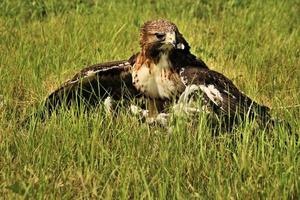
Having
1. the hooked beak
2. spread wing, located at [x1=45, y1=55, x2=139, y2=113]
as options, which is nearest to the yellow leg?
spread wing, located at [x1=45, y1=55, x2=139, y2=113]

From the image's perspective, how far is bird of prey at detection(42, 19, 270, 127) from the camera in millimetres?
5480

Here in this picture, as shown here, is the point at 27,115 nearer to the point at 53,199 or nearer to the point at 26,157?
the point at 26,157

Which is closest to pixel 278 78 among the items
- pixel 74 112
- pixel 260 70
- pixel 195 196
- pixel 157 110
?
pixel 260 70

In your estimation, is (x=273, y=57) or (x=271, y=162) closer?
(x=271, y=162)

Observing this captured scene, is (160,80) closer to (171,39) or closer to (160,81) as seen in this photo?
(160,81)

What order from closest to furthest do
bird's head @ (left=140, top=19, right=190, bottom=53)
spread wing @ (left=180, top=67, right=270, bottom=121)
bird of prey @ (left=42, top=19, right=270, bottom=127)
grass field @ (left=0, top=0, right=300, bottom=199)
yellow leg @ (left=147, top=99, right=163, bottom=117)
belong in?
1. grass field @ (left=0, top=0, right=300, bottom=199)
2. spread wing @ (left=180, top=67, right=270, bottom=121)
3. bird of prey @ (left=42, top=19, right=270, bottom=127)
4. bird's head @ (left=140, top=19, right=190, bottom=53)
5. yellow leg @ (left=147, top=99, right=163, bottom=117)

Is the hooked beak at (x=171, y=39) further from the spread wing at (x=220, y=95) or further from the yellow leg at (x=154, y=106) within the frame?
the yellow leg at (x=154, y=106)

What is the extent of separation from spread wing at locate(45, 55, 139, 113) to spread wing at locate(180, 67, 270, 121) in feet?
2.02

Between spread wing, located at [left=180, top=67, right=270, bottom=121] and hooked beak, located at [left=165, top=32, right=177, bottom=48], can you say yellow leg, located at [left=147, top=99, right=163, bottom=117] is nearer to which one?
spread wing, located at [left=180, top=67, right=270, bottom=121]

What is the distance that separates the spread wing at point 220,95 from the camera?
17.6 feet

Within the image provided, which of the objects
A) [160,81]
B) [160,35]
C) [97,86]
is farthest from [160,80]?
[97,86]

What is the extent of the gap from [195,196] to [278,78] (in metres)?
3.49

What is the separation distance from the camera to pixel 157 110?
588 cm

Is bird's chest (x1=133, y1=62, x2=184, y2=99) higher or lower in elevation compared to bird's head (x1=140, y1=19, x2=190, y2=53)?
lower
